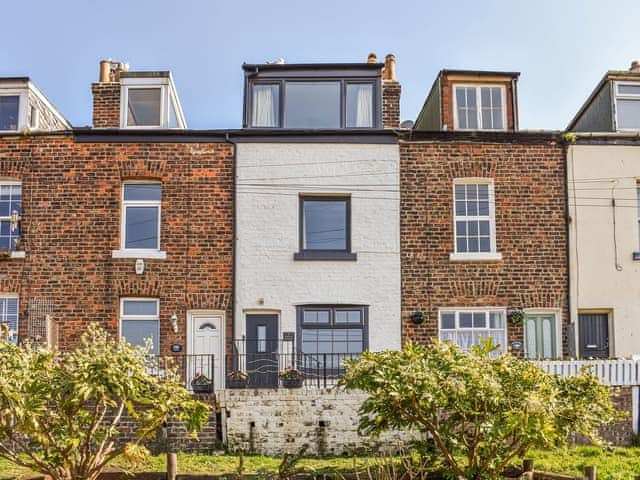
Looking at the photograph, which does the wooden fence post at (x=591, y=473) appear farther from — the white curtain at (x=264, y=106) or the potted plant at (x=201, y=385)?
the white curtain at (x=264, y=106)

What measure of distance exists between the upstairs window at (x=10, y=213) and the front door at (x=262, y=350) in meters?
5.77

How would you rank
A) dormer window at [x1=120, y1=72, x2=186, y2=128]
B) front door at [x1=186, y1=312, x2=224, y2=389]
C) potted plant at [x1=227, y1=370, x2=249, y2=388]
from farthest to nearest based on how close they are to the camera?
dormer window at [x1=120, y1=72, x2=186, y2=128]
front door at [x1=186, y1=312, x2=224, y2=389]
potted plant at [x1=227, y1=370, x2=249, y2=388]

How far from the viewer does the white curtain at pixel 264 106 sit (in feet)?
66.8

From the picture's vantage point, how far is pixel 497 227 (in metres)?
20.0

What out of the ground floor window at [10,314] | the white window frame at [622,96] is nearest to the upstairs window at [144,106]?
the ground floor window at [10,314]

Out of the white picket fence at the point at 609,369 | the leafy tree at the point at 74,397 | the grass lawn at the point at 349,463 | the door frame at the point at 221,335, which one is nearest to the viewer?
the leafy tree at the point at 74,397

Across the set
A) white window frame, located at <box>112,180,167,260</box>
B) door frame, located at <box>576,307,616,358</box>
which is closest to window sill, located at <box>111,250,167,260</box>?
white window frame, located at <box>112,180,167,260</box>

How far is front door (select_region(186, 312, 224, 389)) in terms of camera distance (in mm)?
19141

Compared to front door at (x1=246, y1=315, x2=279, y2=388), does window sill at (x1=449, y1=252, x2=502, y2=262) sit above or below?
above

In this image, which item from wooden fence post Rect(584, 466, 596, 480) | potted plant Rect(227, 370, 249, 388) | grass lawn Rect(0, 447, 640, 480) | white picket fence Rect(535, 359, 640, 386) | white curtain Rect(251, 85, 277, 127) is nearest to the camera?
wooden fence post Rect(584, 466, 596, 480)

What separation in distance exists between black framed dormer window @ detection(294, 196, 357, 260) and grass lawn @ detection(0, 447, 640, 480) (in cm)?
521

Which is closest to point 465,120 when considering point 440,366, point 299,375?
point 299,375

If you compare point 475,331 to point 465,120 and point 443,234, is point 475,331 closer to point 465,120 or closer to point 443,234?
point 443,234

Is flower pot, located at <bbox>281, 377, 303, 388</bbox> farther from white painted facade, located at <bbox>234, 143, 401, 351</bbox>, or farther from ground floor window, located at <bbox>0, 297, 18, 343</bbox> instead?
ground floor window, located at <bbox>0, 297, 18, 343</bbox>
